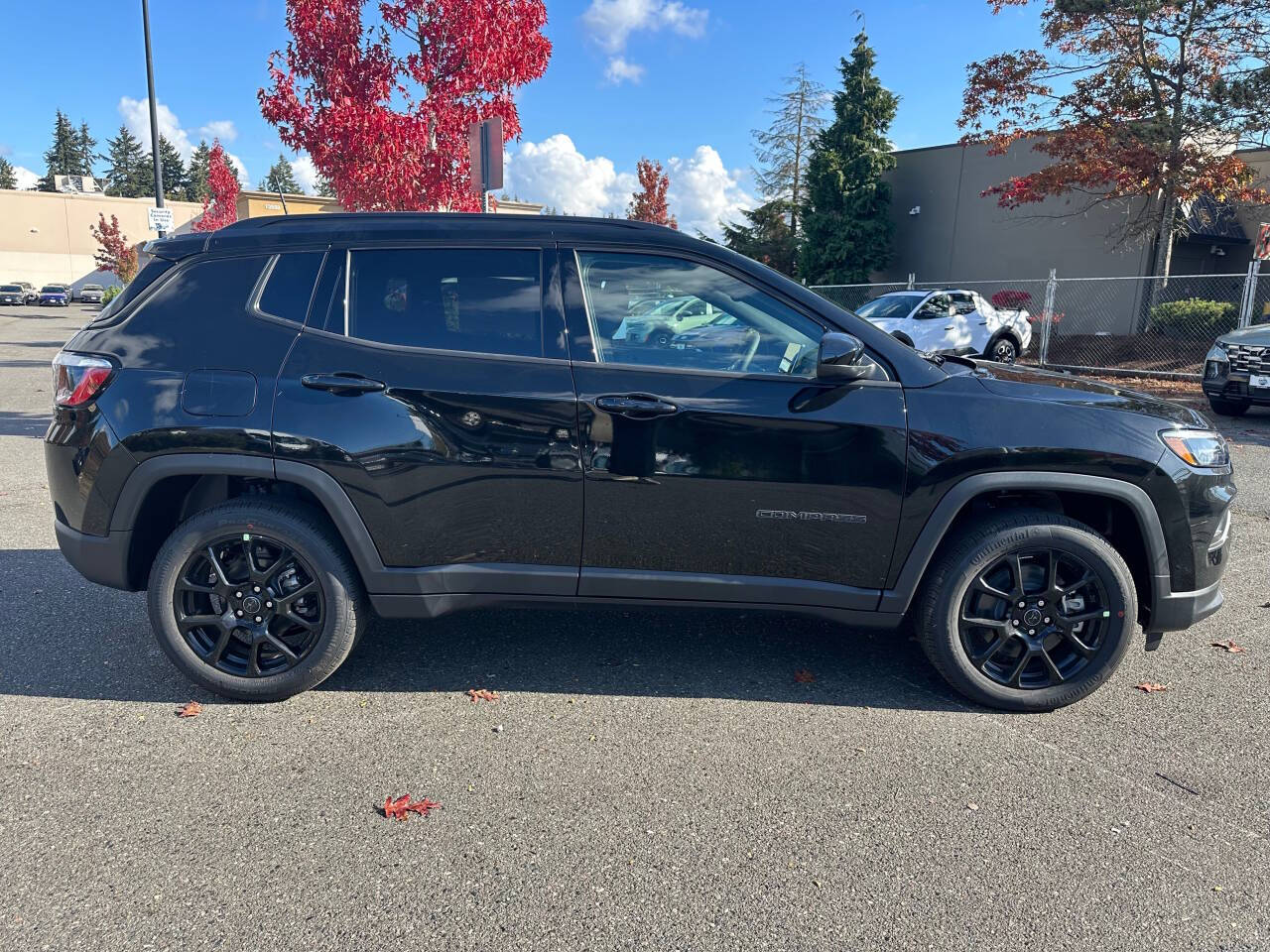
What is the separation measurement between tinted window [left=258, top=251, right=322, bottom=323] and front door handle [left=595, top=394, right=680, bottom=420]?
1283 mm

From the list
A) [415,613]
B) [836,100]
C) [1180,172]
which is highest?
[836,100]

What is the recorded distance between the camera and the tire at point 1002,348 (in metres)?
17.1

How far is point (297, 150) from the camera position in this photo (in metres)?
9.93

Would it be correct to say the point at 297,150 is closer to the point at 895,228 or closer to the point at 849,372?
the point at 849,372

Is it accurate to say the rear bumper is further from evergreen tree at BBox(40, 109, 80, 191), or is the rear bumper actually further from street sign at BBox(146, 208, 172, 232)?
evergreen tree at BBox(40, 109, 80, 191)

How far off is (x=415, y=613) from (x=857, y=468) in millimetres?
1841

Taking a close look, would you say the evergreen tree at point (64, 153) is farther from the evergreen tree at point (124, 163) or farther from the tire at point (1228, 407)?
the tire at point (1228, 407)

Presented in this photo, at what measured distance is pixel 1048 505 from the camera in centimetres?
347

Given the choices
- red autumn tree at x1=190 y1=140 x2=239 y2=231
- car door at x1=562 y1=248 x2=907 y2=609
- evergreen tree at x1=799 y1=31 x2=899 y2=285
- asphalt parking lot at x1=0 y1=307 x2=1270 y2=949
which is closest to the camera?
asphalt parking lot at x1=0 y1=307 x2=1270 y2=949

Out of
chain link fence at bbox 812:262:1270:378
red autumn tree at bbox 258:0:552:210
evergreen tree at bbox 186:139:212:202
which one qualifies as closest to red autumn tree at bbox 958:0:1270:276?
chain link fence at bbox 812:262:1270:378

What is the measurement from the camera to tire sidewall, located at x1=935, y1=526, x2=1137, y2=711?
3.29 m

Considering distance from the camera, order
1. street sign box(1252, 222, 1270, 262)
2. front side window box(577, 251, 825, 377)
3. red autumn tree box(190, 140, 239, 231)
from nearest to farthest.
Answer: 1. front side window box(577, 251, 825, 377)
2. street sign box(1252, 222, 1270, 262)
3. red autumn tree box(190, 140, 239, 231)

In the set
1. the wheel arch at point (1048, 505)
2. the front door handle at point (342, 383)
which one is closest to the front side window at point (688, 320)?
the wheel arch at point (1048, 505)

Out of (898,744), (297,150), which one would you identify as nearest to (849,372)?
(898,744)
